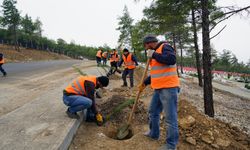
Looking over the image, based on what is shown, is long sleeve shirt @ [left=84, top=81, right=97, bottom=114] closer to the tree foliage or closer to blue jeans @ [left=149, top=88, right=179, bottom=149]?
blue jeans @ [left=149, top=88, right=179, bottom=149]

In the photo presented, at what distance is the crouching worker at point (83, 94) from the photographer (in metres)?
4.88

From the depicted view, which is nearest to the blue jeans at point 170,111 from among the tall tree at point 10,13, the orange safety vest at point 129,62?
the orange safety vest at point 129,62

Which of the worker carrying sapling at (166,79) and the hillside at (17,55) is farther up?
the hillside at (17,55)

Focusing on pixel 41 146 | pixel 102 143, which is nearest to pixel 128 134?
pixel 102 143

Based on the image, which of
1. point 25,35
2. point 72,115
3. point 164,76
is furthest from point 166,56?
point 25,35

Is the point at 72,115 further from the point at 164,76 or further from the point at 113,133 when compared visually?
the point at 164,76

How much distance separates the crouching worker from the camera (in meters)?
4.88

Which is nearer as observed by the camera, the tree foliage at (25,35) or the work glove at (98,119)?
the work glove at (98,119)

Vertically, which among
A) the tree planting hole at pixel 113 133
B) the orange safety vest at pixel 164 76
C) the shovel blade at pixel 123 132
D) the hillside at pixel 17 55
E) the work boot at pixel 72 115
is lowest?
the tree planting hole at pixel 113 133

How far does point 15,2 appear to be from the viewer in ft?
144

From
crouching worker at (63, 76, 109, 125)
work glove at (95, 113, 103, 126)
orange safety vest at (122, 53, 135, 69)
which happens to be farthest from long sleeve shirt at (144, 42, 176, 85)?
orange safety vest at (122, 53, 135, 69)

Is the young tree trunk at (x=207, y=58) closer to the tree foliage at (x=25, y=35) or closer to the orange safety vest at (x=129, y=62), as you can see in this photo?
the orange safety vest at (x=129, y=62)

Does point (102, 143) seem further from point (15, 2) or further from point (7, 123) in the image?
point (15, 2)

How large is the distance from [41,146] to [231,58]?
2679 inches
